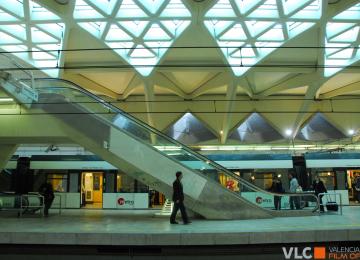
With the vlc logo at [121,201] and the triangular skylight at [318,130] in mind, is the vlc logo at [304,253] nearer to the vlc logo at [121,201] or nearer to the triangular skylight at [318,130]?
the vlc logo at [121,201]

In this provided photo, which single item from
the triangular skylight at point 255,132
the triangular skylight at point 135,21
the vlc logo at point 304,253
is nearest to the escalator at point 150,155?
the vlc logo at point 304,253

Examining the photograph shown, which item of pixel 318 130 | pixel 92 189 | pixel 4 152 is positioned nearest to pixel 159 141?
pixel 4 152

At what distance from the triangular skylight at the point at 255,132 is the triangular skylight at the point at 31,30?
22.0m

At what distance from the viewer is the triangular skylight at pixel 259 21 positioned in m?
22.3

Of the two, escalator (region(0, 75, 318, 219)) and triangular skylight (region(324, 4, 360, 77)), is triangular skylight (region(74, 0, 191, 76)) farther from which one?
triangular skylight (region(324, 4, 360, 77))

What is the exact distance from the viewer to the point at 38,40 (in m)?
26.2

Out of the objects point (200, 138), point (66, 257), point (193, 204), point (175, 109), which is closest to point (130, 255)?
point (66, 257)

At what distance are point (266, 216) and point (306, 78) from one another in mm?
20235

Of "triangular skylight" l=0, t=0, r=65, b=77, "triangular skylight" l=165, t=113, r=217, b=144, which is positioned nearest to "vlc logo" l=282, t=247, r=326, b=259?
"triangular skylight" l=0, t=0, r=65, b=77

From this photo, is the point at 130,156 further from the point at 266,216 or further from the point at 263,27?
the point at 263,27

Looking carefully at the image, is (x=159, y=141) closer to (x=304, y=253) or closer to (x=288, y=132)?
(x=304, y=253)

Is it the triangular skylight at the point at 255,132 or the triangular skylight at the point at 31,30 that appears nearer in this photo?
the triangular skylight at the point at 31,30

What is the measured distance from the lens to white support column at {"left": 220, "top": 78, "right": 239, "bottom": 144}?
30605 mm

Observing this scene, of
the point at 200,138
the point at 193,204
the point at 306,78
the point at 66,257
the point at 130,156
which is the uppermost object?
the point at 306,78
